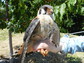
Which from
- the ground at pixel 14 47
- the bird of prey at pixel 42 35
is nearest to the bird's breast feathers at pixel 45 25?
the bird of prey at pixel 42 35

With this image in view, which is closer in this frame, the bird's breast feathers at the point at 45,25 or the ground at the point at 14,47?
the bird's breast feathers at the point at 45,25

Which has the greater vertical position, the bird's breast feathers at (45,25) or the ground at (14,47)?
the bird's breast feathers at (45,25)

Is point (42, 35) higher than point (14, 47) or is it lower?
higher

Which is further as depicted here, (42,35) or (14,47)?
(14,47)

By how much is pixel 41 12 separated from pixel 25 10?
5.50 feet

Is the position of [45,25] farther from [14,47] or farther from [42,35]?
[14,47]

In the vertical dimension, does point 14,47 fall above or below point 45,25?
below

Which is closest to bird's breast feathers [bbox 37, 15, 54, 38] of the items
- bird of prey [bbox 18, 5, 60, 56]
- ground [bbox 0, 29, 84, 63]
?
bird of prey [bbox 18, 5, 60, 56]

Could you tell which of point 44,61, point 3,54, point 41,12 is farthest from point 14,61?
point 41,12

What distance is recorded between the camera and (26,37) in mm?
1429

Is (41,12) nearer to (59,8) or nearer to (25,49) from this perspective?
(25,49)

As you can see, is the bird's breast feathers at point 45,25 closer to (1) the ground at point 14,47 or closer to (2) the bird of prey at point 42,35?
(2) the bird of prey at point 42,35

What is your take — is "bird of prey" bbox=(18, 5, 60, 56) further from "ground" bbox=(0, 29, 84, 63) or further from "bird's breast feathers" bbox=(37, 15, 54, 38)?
"ground" bbox=(0, 29, 84, 63)

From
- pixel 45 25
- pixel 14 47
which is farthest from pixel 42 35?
pixel 14 47
